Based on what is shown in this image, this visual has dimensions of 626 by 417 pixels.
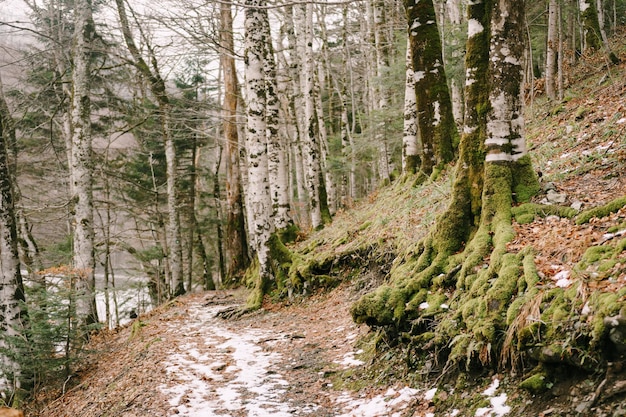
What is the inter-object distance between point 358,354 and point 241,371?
5.59 ft

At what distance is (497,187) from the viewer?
16.9 ft

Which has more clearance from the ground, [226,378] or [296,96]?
[296,96]

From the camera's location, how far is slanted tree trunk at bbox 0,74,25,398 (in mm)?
7934

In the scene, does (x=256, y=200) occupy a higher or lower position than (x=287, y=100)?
lower

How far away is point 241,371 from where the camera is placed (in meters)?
6.18

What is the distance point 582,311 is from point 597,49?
59.8ft

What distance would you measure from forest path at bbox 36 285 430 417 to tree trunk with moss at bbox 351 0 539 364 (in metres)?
0.91

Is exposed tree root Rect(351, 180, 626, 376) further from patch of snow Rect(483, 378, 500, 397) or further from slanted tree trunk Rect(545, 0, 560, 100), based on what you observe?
slanted tree trunk Rect(545, 0, 560, 100)

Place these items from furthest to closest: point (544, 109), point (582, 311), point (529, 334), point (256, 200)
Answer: point (544, 109) → point (256, 200) → point (529, 334) → point (582, 311)

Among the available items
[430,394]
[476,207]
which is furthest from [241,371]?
[476,207]

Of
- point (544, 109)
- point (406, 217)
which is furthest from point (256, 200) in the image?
point (544, 109)

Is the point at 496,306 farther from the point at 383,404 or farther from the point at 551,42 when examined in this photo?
the point at 551,42

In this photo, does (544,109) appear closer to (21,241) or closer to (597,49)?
(597,49)

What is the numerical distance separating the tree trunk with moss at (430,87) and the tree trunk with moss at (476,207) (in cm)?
333
